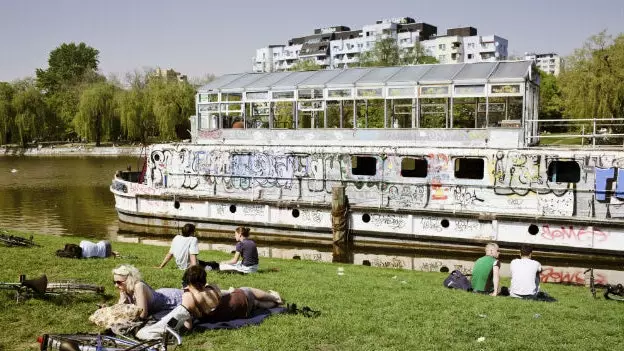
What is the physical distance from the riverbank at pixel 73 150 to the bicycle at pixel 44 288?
72.7 m

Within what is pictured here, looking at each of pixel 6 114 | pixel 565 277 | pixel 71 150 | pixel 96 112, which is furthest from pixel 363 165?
pixel 6 114

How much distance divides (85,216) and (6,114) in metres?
59.8

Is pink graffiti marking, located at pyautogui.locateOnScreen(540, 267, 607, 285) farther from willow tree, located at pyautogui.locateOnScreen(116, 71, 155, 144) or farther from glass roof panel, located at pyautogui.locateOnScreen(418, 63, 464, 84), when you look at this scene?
willow tree, located at pyautogui.locateOnScreen(116, 71, 155, 144)

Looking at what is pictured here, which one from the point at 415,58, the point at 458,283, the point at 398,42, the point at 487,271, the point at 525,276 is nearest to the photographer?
the point at 525,276

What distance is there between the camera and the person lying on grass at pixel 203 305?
28.1 feet

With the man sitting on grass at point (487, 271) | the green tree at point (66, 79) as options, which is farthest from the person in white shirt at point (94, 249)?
the green tree at point (66, 79)

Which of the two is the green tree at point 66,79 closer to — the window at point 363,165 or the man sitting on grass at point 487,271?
the window at point 363,165

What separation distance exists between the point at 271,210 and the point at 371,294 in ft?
48.1

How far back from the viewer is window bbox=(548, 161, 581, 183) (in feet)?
74.2

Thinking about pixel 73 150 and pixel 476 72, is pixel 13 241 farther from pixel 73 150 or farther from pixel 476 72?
pixel 73 150

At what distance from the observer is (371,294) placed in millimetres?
12078

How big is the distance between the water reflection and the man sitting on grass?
19697 mm

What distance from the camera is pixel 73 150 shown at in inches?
3366

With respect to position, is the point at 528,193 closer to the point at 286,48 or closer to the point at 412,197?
the point at 412,197
